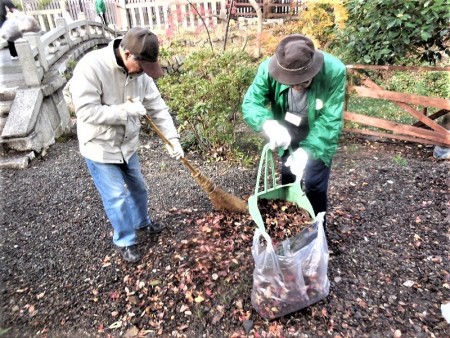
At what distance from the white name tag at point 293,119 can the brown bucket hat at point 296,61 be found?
1.37ft

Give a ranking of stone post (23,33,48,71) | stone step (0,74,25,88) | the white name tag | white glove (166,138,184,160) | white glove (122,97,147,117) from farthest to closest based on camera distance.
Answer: stone step (0,74,25,88)
stone post (23,33,48,71)
white glove (166,138,184,160)
the white name tag
white glove (122,97,147,117)

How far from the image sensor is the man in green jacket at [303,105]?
200 centimetres

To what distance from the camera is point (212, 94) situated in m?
4.21

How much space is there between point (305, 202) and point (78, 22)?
8443mm

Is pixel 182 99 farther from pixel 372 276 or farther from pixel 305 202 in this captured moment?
pixel 372 276

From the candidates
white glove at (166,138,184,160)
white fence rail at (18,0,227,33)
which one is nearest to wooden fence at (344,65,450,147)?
white glove at (166,138,184,160)

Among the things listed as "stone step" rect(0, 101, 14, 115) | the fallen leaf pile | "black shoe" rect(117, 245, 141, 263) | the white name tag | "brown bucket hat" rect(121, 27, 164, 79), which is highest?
"brown bucket hat" rect(121, 27, 164, 79)

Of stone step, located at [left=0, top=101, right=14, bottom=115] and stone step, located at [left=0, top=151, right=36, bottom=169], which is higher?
stone step, located at [left=0, top=101, right=14, bottom=115]

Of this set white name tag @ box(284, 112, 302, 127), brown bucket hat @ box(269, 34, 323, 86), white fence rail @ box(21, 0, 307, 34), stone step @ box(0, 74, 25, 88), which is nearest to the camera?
brown bucket hat @ box(269, 34, 323, 86)

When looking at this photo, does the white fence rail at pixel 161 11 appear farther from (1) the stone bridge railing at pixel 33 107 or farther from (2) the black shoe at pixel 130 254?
(2) the black shoe at pixel 130 254

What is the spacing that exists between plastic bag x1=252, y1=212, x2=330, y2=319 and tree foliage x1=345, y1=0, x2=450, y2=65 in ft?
11.6

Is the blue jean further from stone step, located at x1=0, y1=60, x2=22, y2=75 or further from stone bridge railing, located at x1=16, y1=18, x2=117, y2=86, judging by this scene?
stone step, located at x1=0, y1=60, x2=22, y2=75

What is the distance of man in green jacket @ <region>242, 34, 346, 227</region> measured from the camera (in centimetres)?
200

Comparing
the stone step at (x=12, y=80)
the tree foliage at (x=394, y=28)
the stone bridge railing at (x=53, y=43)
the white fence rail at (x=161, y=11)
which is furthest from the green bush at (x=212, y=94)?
the white fence rail at (x=161, y=11)
